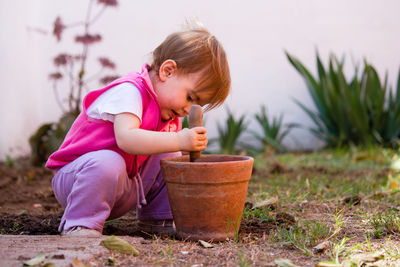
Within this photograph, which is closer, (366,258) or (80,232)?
(366,258)

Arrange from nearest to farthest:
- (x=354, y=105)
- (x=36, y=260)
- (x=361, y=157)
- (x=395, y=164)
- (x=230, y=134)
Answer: (x=36, y=260) → (x=395, y=164) → (x=361, y=157) → (x=354, y=105) → (x=230, y=134)

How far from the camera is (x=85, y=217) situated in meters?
1.67

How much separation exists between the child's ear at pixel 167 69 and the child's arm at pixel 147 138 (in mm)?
242

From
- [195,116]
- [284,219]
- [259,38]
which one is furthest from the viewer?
[259,38]

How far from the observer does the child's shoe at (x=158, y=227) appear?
1.93 meters

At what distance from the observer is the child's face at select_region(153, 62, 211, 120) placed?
1775mm

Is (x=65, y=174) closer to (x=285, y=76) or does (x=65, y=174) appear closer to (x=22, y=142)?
(x=22, y=142)

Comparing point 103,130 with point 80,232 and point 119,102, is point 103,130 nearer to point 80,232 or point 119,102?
point 119,102

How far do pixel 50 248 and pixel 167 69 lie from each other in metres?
0.82

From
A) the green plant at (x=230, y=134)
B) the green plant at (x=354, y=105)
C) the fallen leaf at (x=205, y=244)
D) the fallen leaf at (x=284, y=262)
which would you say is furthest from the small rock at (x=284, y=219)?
the green plant at (x=354, y=105)

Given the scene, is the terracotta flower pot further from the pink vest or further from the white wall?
the white wall

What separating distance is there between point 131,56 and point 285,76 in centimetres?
175

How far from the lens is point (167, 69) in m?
1.79

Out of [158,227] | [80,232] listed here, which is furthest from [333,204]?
[80,232]
